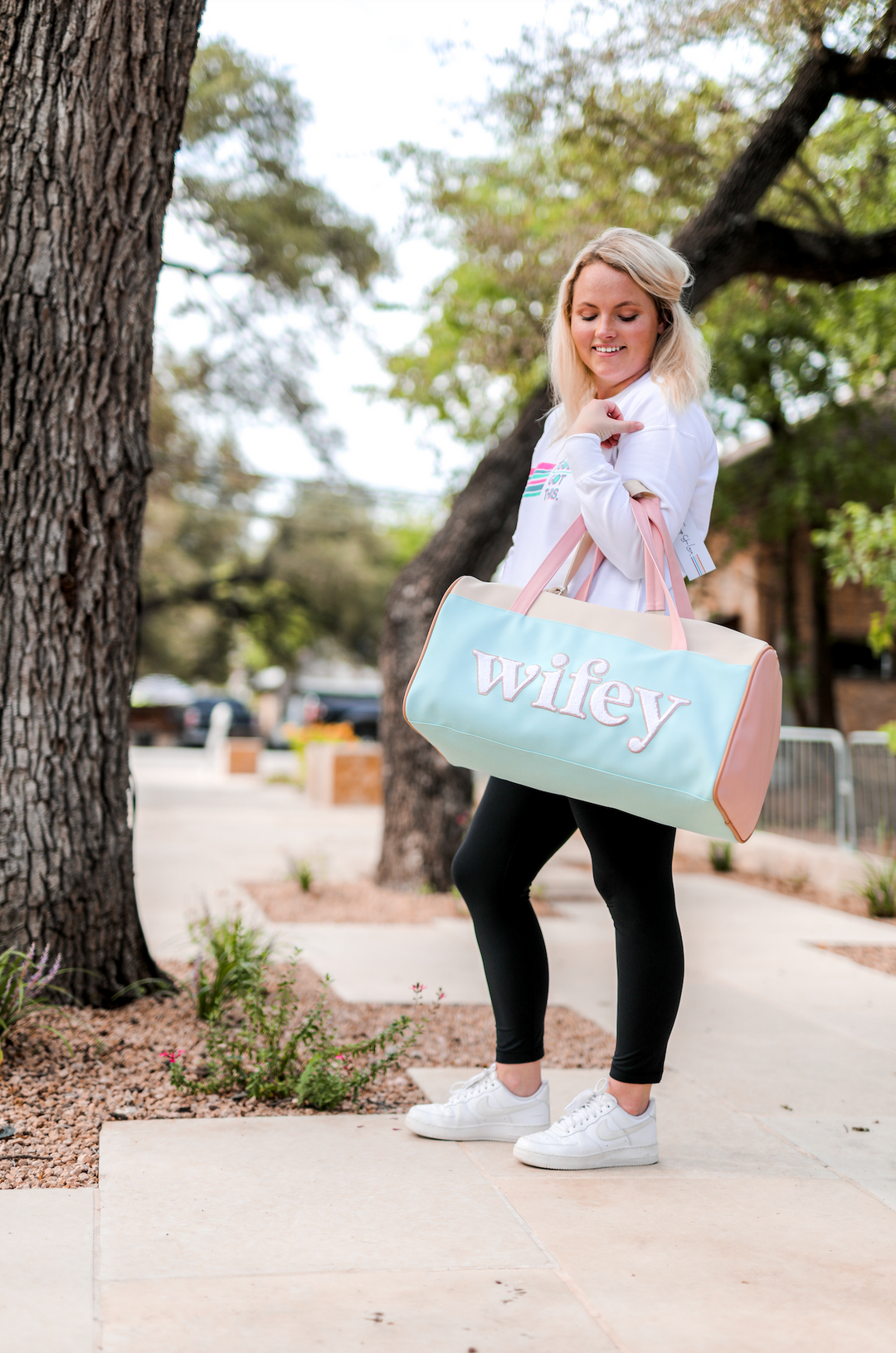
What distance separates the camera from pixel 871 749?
10.4 m

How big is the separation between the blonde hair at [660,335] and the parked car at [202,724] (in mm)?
29255

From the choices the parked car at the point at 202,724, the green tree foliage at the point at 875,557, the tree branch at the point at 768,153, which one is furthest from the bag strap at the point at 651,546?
the parked car at the point at 202,724

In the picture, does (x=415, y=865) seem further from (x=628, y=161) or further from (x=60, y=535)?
(x=628, y=161)

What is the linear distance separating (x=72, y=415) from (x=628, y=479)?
2.10 metres

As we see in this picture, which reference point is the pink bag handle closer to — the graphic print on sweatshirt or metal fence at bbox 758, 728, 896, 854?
the graphic print on sweatshirt

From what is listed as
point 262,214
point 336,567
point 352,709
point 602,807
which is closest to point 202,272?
point 262,214

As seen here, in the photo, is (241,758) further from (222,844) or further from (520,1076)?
(520,1076)

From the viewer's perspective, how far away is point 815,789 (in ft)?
36.5

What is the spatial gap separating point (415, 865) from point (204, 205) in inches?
275

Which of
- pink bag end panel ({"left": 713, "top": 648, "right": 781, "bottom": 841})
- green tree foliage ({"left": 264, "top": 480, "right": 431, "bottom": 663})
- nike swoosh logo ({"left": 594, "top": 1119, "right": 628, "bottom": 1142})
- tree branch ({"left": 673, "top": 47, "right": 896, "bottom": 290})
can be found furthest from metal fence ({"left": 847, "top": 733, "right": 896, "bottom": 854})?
green tree foliage ({"left": 264, "top": 480, "right": 431, "bottom": 663})

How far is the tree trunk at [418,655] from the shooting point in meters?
7.38

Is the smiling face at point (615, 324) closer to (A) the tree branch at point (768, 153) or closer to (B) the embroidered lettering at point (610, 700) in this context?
(B) the embroidered lettering at point (610, 700)

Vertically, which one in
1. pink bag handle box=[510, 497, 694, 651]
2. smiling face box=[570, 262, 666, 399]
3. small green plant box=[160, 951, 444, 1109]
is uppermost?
smiling face box=[570, 262, 666, 399]

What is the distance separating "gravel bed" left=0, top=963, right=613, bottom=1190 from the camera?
9.09ft
